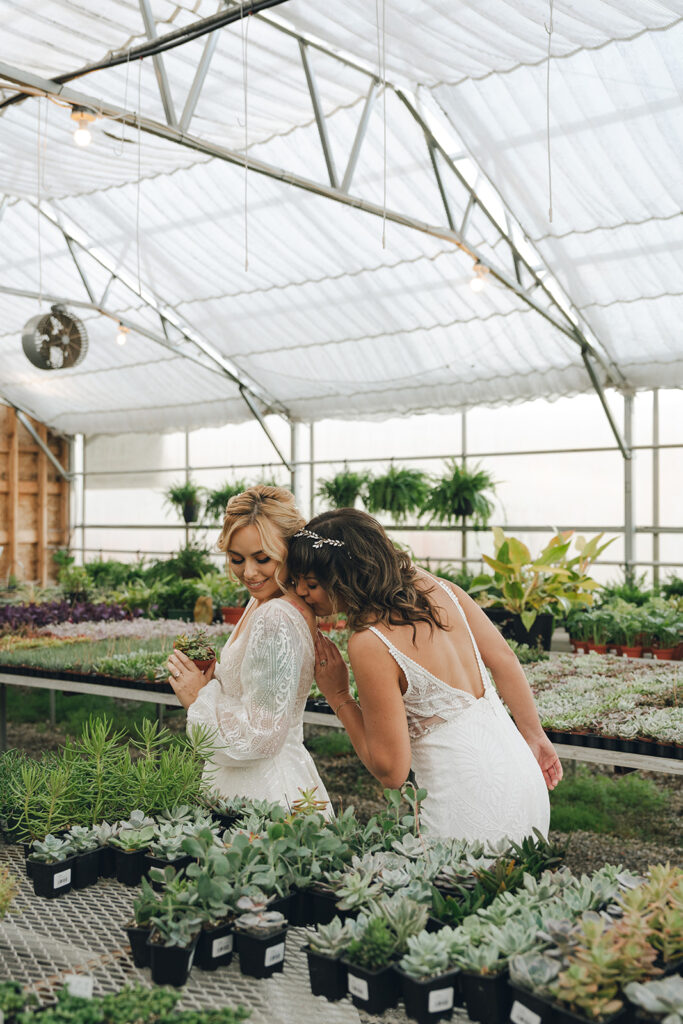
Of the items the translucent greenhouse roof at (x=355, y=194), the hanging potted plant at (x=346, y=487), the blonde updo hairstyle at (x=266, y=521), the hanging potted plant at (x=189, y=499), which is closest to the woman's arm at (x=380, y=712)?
the blonde updo hairstyle at (x=266, y=521)

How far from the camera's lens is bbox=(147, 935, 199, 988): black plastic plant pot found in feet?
4.28

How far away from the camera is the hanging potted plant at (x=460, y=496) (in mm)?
9672

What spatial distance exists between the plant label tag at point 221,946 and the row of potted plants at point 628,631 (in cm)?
454

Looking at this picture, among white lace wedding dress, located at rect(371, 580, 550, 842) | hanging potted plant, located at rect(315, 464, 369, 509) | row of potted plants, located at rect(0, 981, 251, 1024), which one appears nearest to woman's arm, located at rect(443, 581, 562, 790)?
white lace wedding dress, located at rect(371, 580, 550, 842)

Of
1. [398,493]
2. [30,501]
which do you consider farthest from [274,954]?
[30,501]

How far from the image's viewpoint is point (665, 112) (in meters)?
5.84

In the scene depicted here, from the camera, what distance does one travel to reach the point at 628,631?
218 inches

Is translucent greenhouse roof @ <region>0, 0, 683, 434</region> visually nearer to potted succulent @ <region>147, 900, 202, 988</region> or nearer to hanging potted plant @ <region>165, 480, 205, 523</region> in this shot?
hanging potted plant @ <region>165, 480, 205, 523</region>

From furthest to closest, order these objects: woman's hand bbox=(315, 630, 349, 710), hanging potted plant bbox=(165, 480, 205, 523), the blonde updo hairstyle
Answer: hanging potted plant bbox=(165, 480, 205, 523) → the blonde updo hairstyle → woman's hand bbox=(315, 630, 349, 710)

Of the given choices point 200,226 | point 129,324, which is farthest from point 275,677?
point 129,324

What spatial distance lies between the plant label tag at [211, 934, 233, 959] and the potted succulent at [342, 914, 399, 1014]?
0.21m

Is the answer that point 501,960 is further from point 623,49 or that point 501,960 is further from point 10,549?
point 10,549

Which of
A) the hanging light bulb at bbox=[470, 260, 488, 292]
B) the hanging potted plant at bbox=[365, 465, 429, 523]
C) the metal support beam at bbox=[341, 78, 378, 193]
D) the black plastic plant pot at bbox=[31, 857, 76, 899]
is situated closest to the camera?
the black plastic plant pot at bbox=[31, 857, 76, 899]

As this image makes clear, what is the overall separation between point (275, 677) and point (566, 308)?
7147mm
